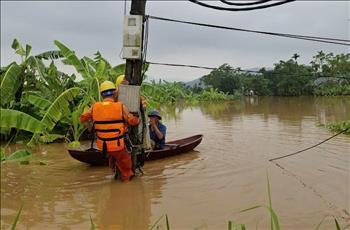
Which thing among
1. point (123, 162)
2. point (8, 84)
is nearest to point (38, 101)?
point (8, 84)

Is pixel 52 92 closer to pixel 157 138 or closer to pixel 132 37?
pixel 157 138

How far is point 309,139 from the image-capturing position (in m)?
12.2

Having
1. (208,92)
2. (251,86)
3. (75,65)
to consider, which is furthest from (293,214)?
(251,86)

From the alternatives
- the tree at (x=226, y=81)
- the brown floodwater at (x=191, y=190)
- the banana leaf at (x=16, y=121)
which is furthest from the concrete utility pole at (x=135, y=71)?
the tree at (x=226, y=81)

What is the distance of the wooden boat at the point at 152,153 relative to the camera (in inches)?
326

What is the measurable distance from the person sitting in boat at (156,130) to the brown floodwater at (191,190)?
0.46 m

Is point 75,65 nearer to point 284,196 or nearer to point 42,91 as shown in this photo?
point 42,91

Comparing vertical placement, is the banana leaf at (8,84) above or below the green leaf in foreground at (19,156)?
above

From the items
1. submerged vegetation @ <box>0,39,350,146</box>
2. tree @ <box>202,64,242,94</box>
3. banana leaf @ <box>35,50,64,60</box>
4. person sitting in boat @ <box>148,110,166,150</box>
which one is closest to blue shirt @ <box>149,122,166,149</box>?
person sitting in boat @ <box>148,110,166,150</box>

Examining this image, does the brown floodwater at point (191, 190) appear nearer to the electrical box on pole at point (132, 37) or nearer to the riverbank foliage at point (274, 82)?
the electrical box on pole at point (132, 37)

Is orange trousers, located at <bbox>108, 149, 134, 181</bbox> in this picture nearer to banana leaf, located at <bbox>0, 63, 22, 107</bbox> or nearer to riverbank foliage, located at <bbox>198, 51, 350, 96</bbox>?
banana leaf, located at <bbox>0, 63, 22, 107</bbox>

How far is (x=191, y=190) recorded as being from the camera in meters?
7.04

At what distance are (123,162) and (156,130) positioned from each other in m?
2.05

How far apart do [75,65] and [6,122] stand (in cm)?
540
